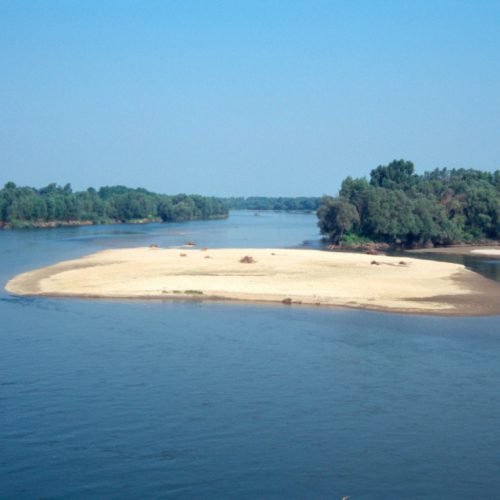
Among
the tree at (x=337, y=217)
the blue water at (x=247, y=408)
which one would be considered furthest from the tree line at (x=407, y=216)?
the blue water at (x=247, y=408)

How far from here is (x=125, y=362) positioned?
2594 cm

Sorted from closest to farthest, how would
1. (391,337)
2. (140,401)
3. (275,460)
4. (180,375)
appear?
(275,460), (140,401), (180,375), (391,337)

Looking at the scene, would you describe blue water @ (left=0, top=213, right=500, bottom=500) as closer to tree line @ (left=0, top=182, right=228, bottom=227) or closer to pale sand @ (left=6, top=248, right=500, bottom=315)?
pale sand @ (left=6, top=248, right=500, bottom=315)

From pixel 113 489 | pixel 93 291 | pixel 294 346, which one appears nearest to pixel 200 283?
pixel 93 291

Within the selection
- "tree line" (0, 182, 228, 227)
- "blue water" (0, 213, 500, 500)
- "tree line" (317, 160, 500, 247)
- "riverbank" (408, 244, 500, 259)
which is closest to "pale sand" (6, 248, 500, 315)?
"blue water" (0, 213, 500, 500)

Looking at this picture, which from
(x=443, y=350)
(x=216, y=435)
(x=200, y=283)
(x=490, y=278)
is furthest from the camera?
(x=490, y=278)

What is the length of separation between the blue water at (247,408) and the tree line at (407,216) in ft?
186

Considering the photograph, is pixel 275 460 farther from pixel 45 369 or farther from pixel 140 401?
pixel 45 369

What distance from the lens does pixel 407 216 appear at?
8894 cm

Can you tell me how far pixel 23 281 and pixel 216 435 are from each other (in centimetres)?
3218

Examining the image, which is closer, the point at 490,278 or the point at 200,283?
the point at 200,283

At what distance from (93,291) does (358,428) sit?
2584 cm

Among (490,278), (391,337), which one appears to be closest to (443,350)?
(391,337)

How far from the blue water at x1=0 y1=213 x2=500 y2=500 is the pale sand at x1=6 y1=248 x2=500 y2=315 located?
6.15m
